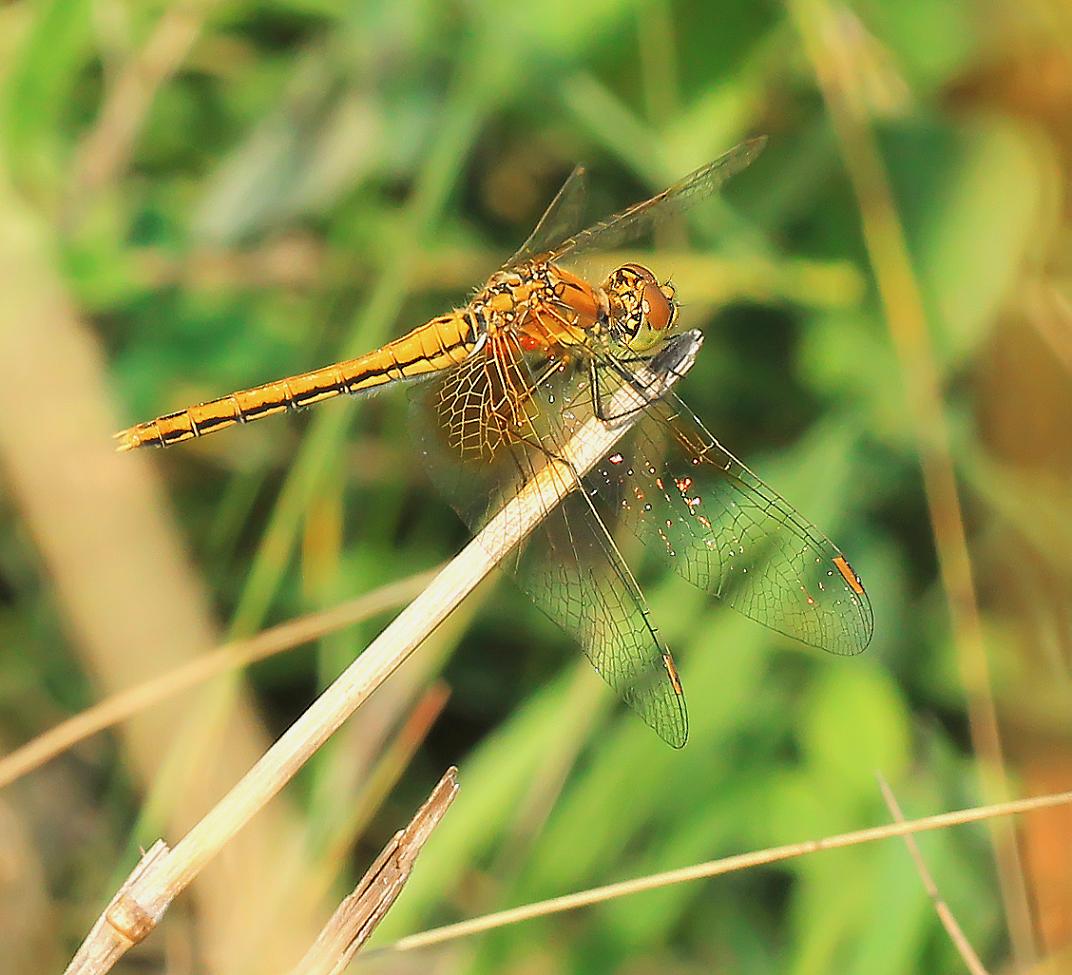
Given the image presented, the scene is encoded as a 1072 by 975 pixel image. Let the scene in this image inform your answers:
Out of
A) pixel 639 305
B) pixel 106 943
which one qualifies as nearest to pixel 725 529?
pixel 639 305

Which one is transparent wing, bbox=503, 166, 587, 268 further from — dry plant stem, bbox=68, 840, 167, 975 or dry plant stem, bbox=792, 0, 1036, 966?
dry plant stem, bbox=68, 840, 167, 975

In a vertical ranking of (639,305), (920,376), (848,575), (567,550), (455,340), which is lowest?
(920,376)

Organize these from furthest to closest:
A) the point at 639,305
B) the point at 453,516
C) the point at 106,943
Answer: the point at 453,516, the point at 639,305, the point at 106,943

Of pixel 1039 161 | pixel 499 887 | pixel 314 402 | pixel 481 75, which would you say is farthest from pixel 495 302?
pixel 1039 161

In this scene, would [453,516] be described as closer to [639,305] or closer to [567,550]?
[639,305]

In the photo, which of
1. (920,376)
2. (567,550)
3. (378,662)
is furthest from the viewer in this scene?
(920,376)

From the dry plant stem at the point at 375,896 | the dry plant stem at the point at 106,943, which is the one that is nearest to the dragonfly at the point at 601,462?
the dry plant stem at the point at 375,896

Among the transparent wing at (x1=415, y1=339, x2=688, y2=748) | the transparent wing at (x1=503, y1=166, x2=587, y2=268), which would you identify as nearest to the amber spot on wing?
the transparent wing at (x1=415, y1=339, x2=688, y2=748)

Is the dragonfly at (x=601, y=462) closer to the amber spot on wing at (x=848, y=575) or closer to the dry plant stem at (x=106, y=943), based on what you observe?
the amber spot on wing at (x=848, y=575)
